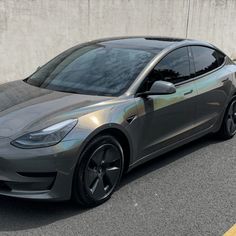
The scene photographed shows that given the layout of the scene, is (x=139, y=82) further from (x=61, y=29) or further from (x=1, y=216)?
(x=61, y=29)

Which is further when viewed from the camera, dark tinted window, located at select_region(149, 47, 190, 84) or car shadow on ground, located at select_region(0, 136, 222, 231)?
dark tinted window, located at select_region(149, 47, 190, 84)

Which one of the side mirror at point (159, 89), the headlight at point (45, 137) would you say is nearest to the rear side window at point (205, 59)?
the side mirror at point (159, 89)

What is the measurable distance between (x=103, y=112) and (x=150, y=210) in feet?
3.18

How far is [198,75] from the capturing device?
552 cm

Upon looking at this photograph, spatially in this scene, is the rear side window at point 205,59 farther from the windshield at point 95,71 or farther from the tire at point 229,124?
the windshield at point 95,71

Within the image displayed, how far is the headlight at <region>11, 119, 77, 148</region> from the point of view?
3.70 metres

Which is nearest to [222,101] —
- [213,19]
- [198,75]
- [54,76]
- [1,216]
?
[198,75]

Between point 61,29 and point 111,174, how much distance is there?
5.94 metres

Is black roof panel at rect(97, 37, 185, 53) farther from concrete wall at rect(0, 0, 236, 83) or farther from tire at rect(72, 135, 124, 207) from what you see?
concrete wall at rect(0, 0, 236, 83)

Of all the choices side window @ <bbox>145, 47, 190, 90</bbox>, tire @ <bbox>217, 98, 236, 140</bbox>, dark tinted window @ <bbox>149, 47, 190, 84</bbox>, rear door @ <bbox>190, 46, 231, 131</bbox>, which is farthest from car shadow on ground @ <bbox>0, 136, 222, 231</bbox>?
tire @ <bbox>217, 98, 236, 140</bbox>

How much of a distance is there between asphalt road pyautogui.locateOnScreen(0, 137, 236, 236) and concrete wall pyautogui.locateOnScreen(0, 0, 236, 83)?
4724 mm

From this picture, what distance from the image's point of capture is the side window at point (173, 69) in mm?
4833

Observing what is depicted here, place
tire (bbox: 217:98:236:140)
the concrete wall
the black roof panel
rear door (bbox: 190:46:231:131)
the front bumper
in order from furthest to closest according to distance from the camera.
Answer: the concrete wall → tire (bbox: 217:98:236:140) → rear door (bbox: 190:46:231:131) → the black roof panel → the front bumper

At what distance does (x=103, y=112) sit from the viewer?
4.11 metres
